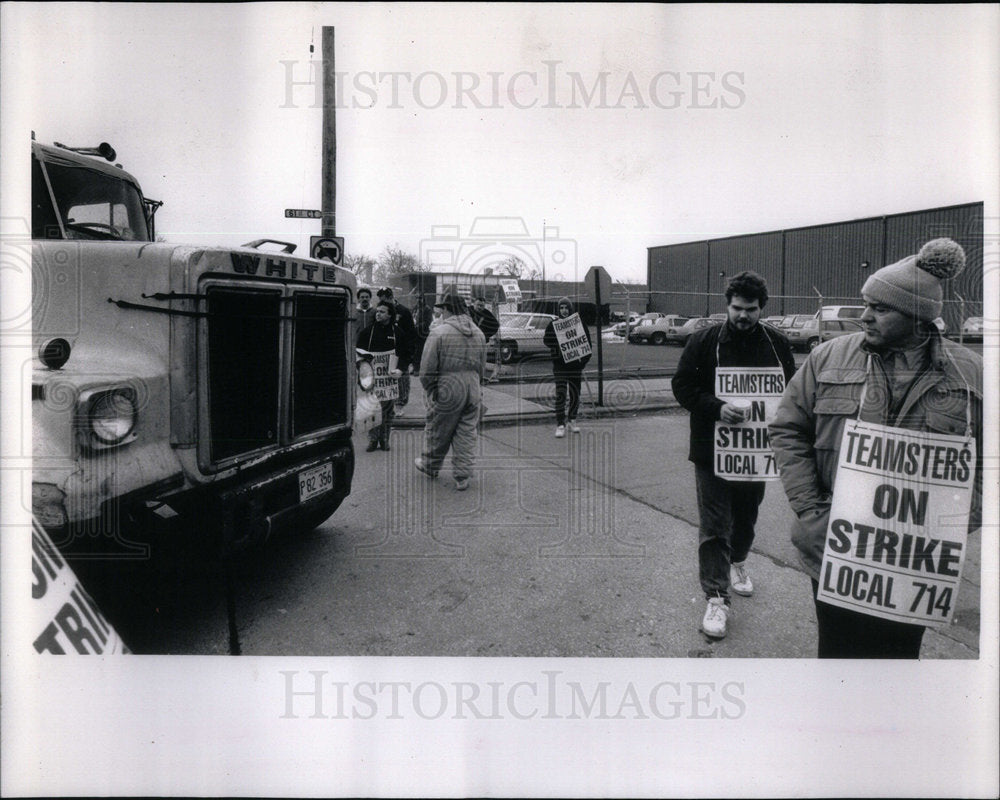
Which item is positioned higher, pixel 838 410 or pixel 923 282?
pixel 923 282

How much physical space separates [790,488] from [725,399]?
3.14ft

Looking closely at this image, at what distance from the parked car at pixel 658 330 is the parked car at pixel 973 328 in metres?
8.38

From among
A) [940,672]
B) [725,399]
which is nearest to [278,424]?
[725,399]

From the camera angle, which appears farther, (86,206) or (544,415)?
(544,415)

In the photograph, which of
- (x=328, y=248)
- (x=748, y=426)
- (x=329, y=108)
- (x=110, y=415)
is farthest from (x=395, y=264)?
(x=748, y=426)

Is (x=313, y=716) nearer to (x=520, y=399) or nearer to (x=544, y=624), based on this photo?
(x=544, y=624)

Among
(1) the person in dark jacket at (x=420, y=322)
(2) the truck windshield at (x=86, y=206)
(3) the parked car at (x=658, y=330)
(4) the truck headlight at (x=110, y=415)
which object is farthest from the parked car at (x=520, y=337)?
(4) the truck headlight at (x=110, y=415)

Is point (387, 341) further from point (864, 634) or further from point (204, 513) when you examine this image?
point (864, 634)

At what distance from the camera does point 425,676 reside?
2.75 meters

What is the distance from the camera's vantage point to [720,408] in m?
3.05

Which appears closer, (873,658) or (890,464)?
(890,464)

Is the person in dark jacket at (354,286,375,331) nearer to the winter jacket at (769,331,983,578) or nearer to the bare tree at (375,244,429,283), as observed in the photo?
the bare tree at (375,244,429,283)

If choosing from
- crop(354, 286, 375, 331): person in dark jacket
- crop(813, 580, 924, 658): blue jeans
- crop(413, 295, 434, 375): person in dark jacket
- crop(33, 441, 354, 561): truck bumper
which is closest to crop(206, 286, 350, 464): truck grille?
crop(33, 441, 354, 561): truck bumper

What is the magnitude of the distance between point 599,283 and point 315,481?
16.6 ft
